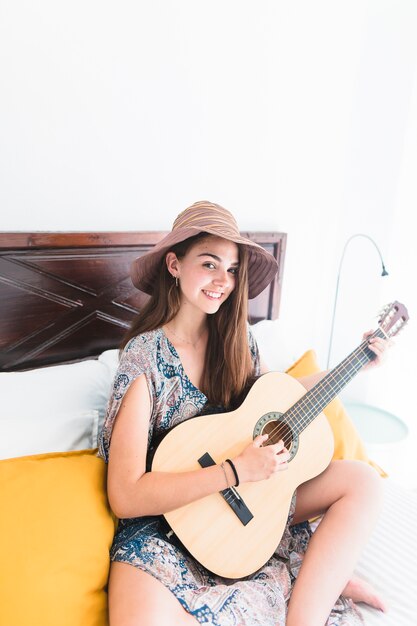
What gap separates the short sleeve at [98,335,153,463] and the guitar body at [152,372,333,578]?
13 centimetres

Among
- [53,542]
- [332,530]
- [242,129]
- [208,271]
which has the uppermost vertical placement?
[242,129]

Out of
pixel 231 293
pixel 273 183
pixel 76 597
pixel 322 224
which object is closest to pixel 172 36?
pixel 273 183

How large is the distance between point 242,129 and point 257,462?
1.24 metres

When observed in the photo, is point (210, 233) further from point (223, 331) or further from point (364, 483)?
point (364, 483)

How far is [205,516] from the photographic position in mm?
1084

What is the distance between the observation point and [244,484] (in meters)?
1.14

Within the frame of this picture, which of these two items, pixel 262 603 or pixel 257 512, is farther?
pixel 257 512

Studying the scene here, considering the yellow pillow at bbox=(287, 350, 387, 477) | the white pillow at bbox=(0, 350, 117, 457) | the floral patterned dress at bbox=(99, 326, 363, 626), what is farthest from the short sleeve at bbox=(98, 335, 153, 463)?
the yellow pillow at bbox=(287, 350, 387, 477)

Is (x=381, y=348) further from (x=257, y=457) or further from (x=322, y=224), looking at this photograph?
(x=322, y=224)

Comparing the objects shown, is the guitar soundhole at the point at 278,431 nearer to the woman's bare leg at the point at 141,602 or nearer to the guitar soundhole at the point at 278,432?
the guitar soundhole at the point at 278,432

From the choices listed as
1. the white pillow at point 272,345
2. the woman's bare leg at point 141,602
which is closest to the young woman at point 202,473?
the woman's bare leg at point 141,602

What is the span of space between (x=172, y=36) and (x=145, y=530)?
1.43 m

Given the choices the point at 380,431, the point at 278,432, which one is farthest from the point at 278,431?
the point at 380,431

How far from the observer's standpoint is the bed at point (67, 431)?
89 centimetres
